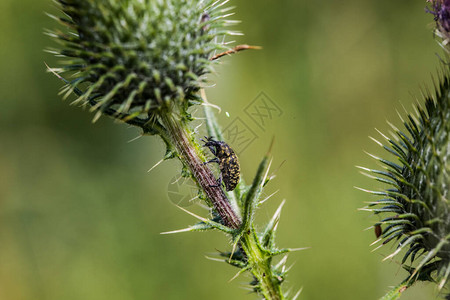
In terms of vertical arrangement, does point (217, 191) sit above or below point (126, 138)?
below

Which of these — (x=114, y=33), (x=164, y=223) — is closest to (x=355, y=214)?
(x=164, y=223)

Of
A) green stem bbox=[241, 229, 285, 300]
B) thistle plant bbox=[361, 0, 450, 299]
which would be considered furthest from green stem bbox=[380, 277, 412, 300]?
green stem bbox=[241, 229, 285, 300]

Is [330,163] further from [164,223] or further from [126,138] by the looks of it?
[126,138]

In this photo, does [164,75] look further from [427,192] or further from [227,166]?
[427,192]

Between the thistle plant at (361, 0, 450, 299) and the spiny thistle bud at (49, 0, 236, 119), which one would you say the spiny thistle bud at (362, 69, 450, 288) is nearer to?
the thistle plant at (361, 0, 450, 299)

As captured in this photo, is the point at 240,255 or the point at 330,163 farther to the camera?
the point at 330,163

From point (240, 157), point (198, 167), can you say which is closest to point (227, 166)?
point (198, 167)
